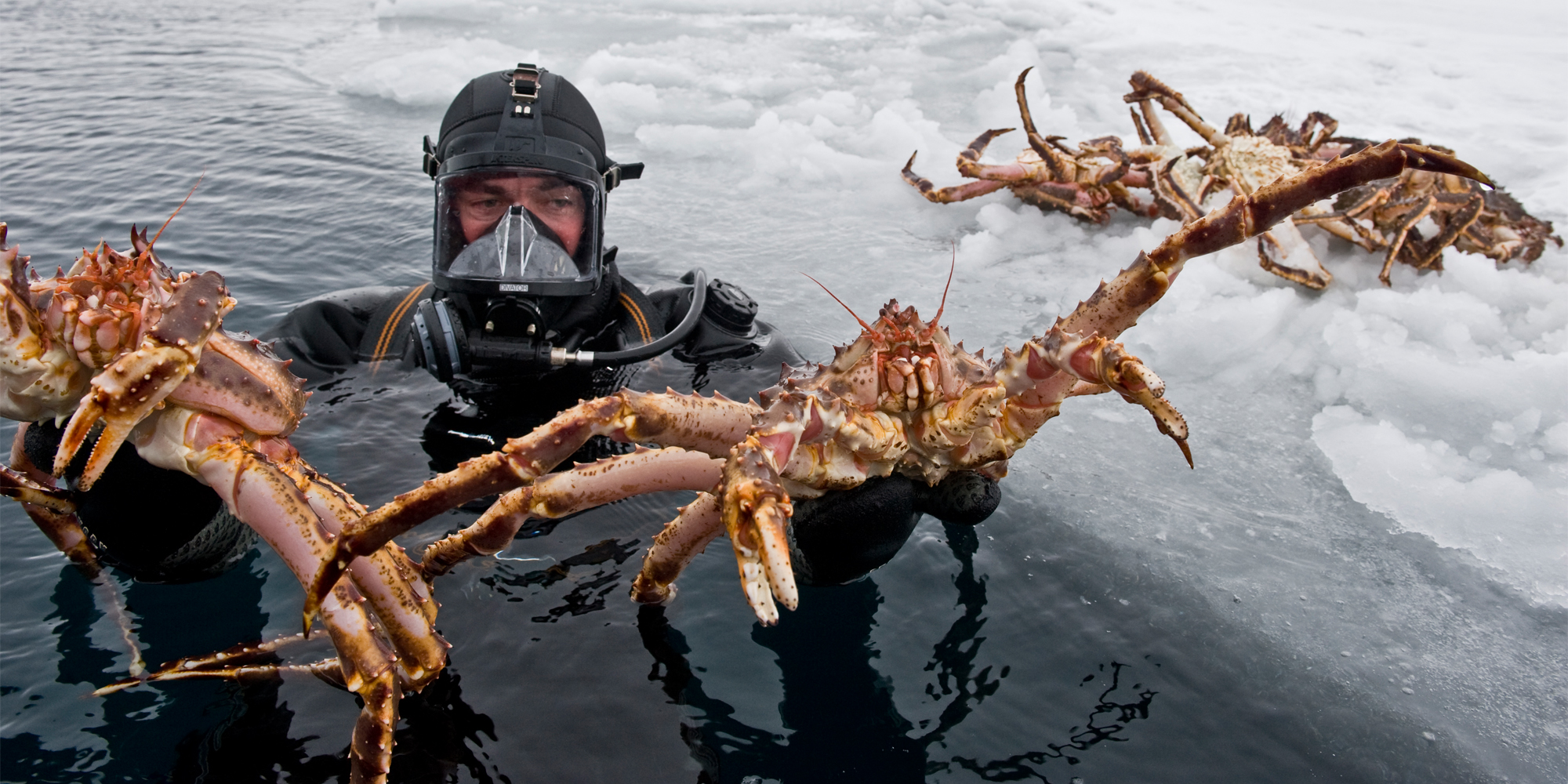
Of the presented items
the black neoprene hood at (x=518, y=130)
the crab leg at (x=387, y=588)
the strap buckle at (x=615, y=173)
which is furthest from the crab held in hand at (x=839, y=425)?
the strap buckle at (x=615, y=173)

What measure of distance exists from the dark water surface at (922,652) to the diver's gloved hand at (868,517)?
204mm

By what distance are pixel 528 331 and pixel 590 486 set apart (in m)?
1.12

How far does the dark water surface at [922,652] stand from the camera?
2244 millimetres

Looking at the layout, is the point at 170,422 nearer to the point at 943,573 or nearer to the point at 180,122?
the point at 943,573

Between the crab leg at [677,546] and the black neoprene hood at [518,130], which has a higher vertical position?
the black neoprene hood at [518,130]

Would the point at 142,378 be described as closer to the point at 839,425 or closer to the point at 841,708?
the point at 839,425

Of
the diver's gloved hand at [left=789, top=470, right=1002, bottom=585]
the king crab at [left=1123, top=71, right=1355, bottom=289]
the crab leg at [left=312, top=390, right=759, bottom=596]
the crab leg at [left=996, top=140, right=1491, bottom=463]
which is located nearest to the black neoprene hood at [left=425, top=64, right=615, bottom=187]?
the crab leg at [left=312, top=390, right=759, bottom=596]

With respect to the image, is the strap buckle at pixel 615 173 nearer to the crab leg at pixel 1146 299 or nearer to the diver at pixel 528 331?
the diver at pixel 528 331

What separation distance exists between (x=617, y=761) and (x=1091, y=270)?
4266 mm

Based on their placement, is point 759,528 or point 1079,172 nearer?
point 759,528

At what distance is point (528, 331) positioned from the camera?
3.23 meters

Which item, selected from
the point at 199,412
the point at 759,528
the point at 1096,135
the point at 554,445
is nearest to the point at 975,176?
the point at 1096,135

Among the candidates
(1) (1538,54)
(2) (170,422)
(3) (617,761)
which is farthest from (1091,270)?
(1) (1538,54)

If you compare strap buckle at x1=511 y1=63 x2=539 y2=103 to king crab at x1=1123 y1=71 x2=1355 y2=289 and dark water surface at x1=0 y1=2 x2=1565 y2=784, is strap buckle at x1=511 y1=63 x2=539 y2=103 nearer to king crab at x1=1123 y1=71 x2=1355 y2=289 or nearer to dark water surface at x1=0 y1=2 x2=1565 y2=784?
dark water surface at x1=0 y1=2 x2=1565 y2=784
